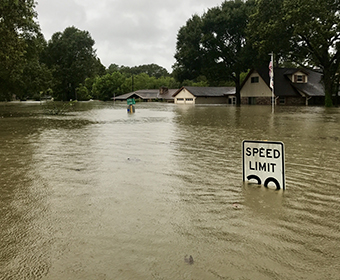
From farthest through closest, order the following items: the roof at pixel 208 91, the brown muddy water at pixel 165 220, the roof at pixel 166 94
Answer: the roof at pixel 166 94
the roof at pixel 208 91
the brown muddy water at pixel 165 220

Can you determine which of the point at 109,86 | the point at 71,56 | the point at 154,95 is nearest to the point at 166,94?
the point at 154,95

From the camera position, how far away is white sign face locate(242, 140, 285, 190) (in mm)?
5723

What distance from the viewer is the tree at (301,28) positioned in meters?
37.4

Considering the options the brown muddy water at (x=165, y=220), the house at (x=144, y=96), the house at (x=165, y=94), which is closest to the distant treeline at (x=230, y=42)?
the house at (x=144, y=96)

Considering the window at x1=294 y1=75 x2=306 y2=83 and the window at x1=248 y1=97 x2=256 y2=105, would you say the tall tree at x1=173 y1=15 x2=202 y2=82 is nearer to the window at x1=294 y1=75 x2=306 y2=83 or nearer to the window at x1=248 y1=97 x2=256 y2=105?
the window at x1=248 y1=97 x2=256 y2=105

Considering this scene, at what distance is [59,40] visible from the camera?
336 feet

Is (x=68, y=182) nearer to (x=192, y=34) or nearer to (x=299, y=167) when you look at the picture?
(x=299, y=167)

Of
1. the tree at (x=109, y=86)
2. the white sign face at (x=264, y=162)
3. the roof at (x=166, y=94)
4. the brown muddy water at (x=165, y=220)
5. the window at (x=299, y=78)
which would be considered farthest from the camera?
the tree at (x=109, y=86)

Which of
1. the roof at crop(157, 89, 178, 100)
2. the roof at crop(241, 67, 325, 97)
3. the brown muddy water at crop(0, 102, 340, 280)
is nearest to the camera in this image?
the brown muddy water at crop(0, 102, 340, 280)

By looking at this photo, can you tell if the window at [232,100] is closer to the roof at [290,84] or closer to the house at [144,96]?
the roof at [290,84]

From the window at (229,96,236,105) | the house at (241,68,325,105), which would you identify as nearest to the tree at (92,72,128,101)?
the window at (229,96,236,105)

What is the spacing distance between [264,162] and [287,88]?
2152 inches

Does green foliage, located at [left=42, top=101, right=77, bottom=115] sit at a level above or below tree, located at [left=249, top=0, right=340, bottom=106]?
below

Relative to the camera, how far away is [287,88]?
187ft
